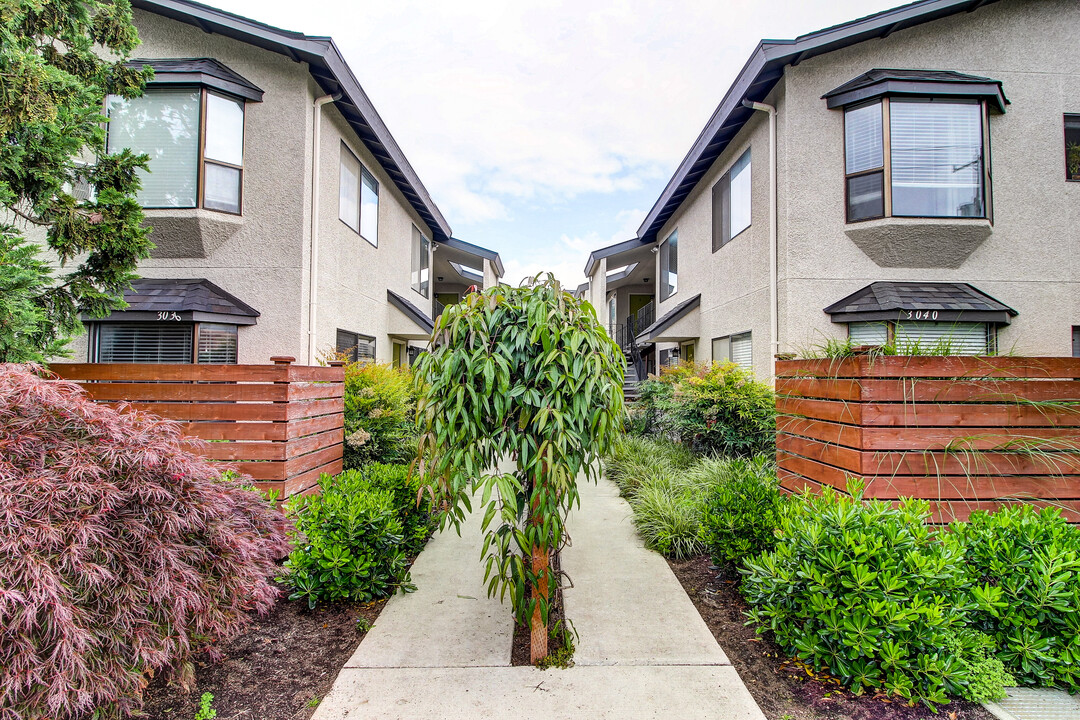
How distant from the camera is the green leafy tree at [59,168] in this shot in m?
4.01

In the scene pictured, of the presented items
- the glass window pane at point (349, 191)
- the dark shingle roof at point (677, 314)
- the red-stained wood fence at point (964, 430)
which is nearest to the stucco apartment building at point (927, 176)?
the dark shingle roof at point (677, 314)

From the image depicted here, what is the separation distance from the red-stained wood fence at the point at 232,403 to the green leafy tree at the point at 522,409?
2.12m

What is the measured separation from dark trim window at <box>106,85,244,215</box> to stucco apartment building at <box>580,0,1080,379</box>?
27.8 ft

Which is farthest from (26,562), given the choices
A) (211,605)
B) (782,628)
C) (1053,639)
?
(1053,639)

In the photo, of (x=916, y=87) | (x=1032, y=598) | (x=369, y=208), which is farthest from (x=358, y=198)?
(x=1032, y=598)

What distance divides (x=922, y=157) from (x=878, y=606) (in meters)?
7.64

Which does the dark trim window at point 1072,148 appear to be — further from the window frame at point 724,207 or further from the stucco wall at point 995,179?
the window frame at point 724,207

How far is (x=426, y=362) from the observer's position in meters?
2.66

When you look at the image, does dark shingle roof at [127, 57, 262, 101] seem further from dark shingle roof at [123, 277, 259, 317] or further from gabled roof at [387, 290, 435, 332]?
gabled roof at [387, 290, 435, 332]

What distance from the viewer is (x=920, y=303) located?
266 inches

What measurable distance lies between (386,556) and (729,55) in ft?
46.1

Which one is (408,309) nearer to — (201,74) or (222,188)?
(222,188)

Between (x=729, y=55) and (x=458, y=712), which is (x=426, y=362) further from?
(x=729, y=55)

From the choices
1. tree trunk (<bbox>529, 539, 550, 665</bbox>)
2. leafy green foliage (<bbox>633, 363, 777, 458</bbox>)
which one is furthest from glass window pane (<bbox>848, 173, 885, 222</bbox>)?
tree trunk (<bbox>529, 539, 550, 665</bbox>)
